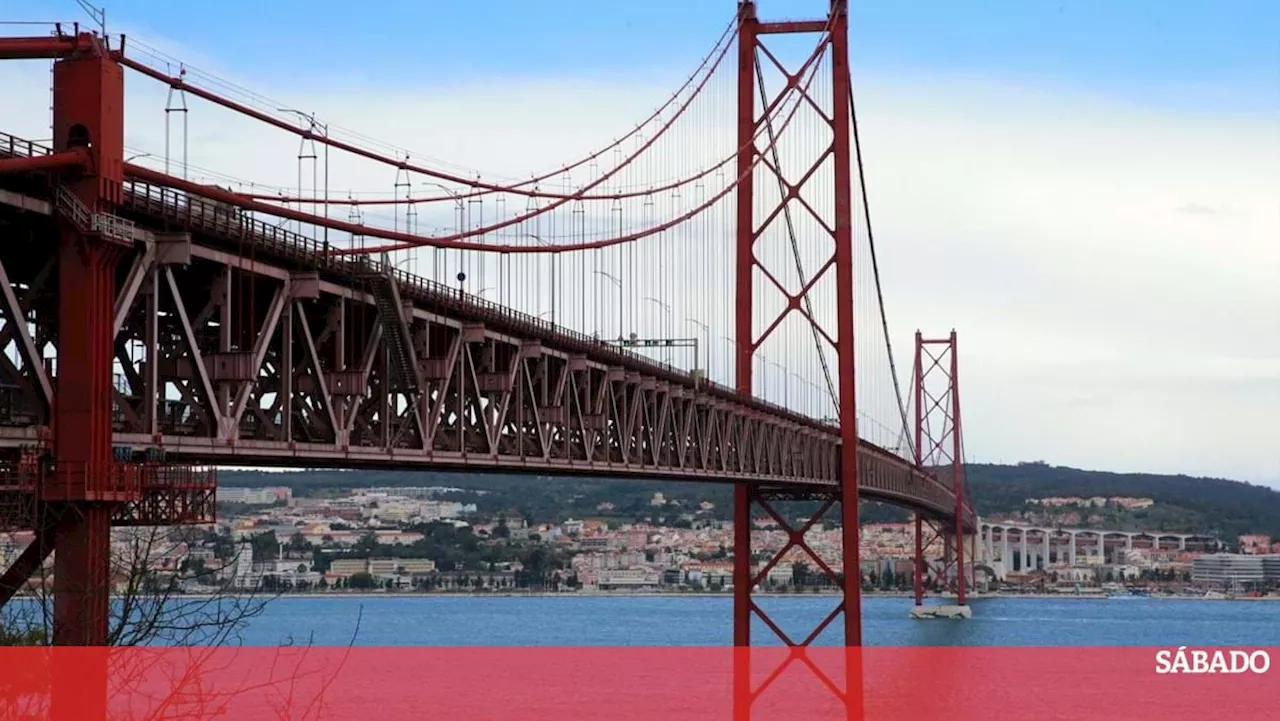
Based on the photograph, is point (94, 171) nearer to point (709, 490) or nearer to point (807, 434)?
point (807, 434)

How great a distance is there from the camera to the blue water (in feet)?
345

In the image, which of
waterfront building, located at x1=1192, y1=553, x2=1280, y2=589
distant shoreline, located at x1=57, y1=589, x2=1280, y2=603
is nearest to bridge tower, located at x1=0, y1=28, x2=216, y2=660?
distant shoreline, located at x1=57, y1=589, x2=1280, y2=603

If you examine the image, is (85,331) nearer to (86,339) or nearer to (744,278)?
(86,339)

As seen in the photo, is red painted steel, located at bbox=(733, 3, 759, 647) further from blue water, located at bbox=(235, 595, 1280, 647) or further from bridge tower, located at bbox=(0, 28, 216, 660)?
blue water, located at bbox=(235, 595, 1280, 647)

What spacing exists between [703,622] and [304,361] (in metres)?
104

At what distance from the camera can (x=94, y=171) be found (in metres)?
Result: 19.0

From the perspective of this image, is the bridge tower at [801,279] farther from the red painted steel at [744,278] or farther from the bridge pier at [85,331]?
the bridge pier at [85,331]

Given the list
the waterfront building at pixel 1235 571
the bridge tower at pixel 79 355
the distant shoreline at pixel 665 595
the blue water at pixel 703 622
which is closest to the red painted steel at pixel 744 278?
the bridge tower at pixel 79 355

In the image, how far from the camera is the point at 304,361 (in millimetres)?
24766

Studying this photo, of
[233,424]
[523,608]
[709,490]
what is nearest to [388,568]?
[523,608]

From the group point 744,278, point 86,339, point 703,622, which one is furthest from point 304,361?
point 703,622

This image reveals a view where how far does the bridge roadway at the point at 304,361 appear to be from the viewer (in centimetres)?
1983
